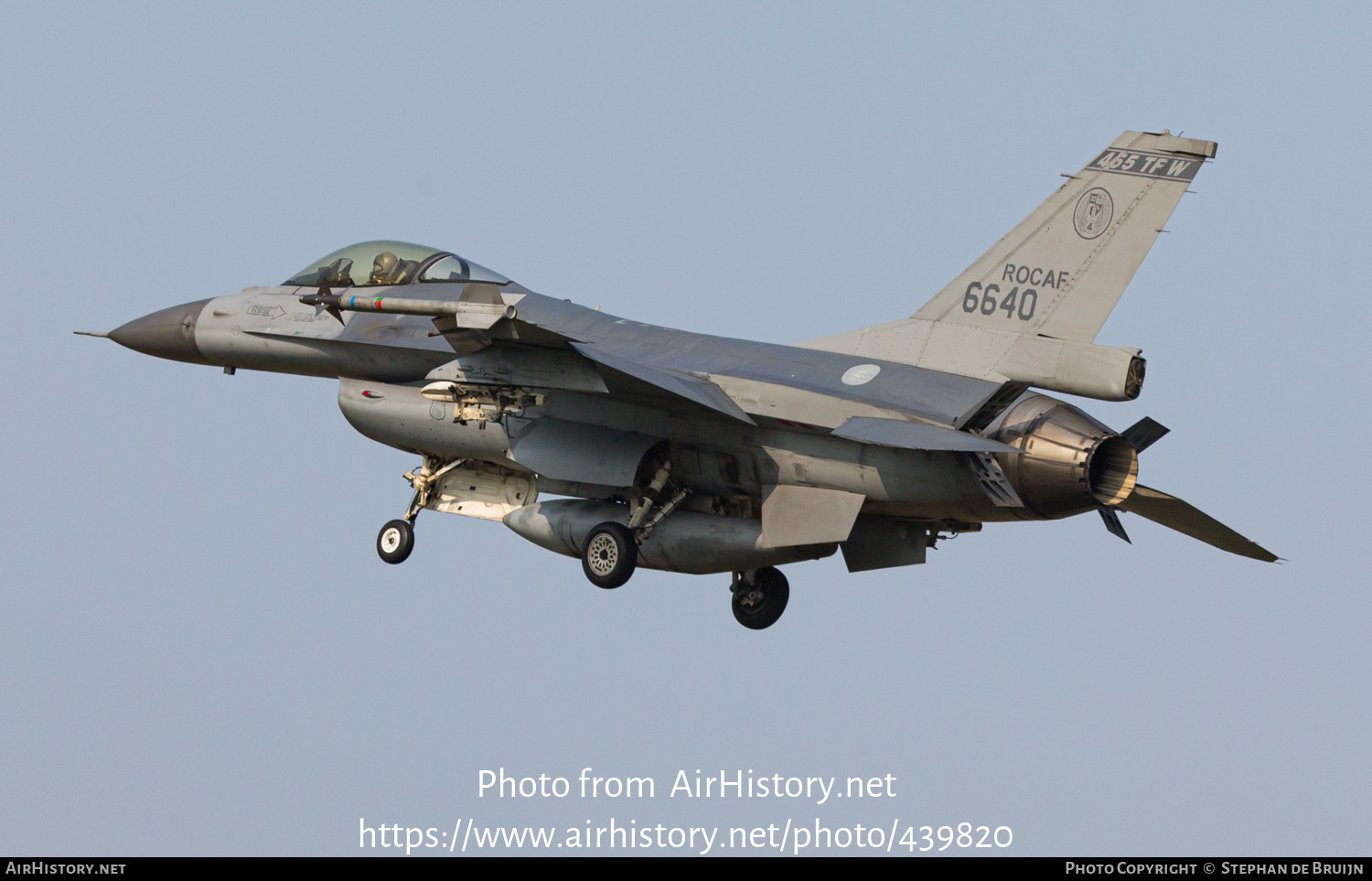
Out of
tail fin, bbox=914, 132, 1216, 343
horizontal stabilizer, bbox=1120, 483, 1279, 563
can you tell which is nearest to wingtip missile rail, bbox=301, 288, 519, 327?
tail fin, bbox=914, 132, 1216, 343

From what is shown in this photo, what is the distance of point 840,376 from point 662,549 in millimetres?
2406

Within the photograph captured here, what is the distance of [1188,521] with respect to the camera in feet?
54.0

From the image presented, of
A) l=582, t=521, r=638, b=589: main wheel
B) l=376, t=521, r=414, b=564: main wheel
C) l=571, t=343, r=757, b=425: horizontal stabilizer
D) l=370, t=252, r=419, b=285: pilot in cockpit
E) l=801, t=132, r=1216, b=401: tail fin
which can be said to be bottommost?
l=582, t=521, r=638, b=589: main wheel

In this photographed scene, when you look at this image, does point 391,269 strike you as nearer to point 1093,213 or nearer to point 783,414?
point 783,414

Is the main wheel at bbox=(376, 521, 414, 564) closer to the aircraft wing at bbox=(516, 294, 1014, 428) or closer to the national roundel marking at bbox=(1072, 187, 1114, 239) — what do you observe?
the aircraft wing at bbox=(516, 294, 1014, 428)

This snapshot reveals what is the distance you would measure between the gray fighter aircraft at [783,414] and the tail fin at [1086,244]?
0.02m

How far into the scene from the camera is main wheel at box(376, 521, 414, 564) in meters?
19.1

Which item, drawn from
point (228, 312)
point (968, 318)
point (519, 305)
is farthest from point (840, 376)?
point (228, 312)

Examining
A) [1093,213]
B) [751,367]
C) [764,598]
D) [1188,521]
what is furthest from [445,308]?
[1188,521]

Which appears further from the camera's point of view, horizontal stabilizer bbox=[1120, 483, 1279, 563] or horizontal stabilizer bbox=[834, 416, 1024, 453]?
horizontal stabilizer bbox=[1120, 483, 1279, 563]

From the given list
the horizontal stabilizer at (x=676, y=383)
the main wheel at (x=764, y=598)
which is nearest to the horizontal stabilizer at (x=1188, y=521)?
the horizontal stabilizer at (x=676, y=383)

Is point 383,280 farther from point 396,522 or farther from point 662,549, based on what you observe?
point 662,549

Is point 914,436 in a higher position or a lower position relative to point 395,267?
lower

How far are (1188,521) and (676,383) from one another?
4.49 m
